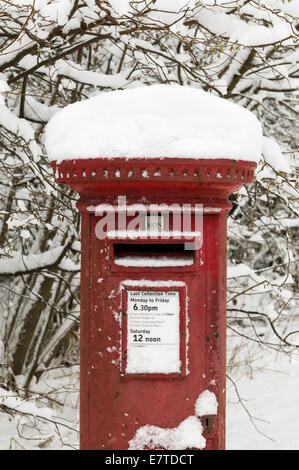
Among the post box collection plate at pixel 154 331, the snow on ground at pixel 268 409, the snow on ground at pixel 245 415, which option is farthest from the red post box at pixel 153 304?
the snow on ground at pixel 268 409

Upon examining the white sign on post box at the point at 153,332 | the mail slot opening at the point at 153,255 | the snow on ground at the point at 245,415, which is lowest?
the snow on ground at the point at 245,415

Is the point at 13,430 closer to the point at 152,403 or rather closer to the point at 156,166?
the point at 152,403

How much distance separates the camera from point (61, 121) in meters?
2.54

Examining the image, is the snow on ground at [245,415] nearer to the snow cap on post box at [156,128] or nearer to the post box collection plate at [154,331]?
the post box collection plate at [154,331]

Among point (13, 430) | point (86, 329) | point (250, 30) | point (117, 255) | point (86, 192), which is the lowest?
point (13, 430)

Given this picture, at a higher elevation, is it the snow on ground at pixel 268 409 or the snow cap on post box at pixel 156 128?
the snow cap on post box at pixel 156 128

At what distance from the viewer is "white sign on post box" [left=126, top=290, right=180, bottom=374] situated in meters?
2.39

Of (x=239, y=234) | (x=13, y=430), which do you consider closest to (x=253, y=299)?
(x=239, y=234)

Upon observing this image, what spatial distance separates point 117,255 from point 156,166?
1.22 ft

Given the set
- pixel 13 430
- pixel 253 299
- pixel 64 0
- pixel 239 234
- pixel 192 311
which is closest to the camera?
pixel 192 311

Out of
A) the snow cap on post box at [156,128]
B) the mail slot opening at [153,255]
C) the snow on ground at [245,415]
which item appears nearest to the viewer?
the snow cap on post box at [156,128]

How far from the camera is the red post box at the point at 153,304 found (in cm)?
237

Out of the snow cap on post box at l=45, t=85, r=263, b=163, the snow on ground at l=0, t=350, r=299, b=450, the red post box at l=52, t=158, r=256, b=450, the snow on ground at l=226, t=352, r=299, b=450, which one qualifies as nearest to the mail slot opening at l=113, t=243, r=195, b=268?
the red post box at l=52, t=158, r=256, b=450

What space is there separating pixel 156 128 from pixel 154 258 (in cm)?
44
